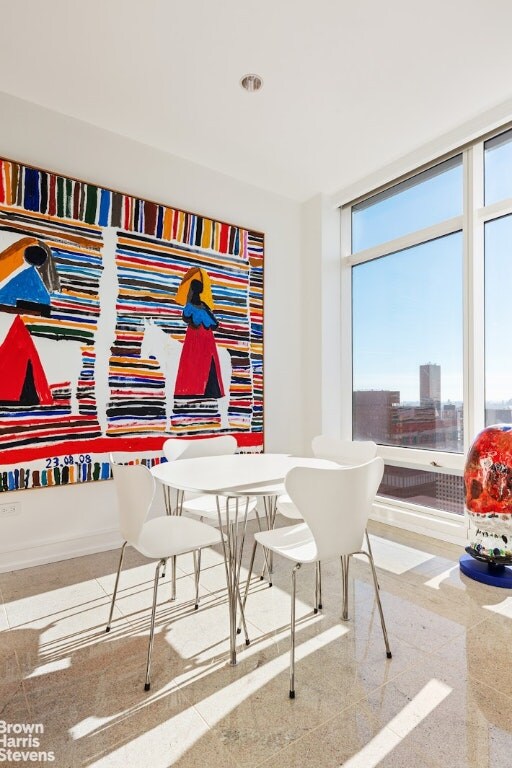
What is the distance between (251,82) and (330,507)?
2.58 metres

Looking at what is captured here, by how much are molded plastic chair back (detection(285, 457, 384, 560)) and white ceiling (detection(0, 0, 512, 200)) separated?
230cm

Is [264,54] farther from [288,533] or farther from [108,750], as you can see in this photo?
[108,750]

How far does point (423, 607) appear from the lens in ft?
7.38

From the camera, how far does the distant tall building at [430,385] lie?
11.4 feet

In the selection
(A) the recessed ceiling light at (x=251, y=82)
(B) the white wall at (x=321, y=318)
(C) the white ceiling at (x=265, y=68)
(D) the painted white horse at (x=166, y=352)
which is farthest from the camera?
(B) the white wall at (x=321, y=318)

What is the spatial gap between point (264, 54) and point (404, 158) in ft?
5.23

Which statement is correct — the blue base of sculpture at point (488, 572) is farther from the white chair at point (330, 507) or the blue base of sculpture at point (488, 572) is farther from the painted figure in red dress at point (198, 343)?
the painted figure in red dress at point (198, 343)

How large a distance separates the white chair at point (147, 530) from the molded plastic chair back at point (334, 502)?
0.53 meters

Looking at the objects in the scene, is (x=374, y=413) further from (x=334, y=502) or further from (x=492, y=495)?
(x=334, y=502)

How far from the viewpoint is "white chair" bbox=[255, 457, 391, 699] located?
5.17 ft

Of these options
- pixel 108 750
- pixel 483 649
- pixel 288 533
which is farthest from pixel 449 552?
pixel 108 750

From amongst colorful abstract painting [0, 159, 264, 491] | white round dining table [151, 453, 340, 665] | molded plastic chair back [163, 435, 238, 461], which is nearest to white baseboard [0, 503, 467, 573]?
colorful abstract painting [0, 159, 264, 491]

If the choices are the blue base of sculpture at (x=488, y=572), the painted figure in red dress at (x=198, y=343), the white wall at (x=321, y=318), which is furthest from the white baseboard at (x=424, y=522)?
the painted figure in red dress at (x=198, y=343)

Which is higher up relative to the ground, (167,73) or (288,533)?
(167,73)
